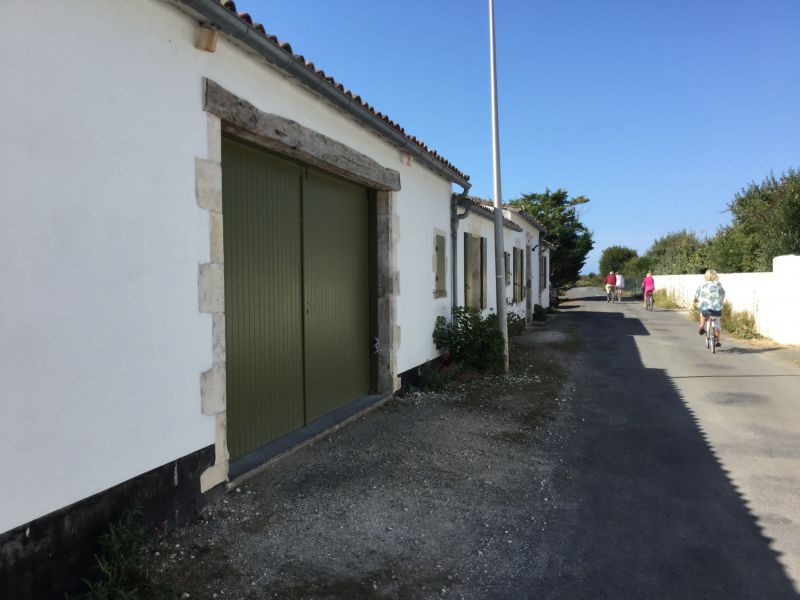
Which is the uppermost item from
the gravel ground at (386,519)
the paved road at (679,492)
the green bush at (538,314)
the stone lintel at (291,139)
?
the stone lintel at (291,139)

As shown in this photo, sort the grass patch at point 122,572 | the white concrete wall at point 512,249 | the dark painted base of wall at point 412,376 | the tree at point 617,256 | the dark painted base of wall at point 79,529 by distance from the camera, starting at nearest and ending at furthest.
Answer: the dark painted base of wall at point 79,529 → the grass patch at point 122,572 → the dark painted base of wall at point 412,376 → the white concrete wall at point 512,249 → the tree at point 617,256

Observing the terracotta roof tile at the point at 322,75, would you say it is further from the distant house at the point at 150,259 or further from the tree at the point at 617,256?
the tree at the point at 617,256

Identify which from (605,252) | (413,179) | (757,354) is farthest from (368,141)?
(605,252)

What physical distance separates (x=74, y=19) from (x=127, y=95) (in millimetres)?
403

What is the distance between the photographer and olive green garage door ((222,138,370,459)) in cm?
410

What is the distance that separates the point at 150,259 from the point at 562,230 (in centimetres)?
2685

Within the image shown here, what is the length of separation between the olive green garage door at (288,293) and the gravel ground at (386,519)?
46 centimetres

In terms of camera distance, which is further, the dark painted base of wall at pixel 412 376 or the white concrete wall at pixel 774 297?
the white concrete wall at pixel 774 297

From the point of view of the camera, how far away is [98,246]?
2.67 meters

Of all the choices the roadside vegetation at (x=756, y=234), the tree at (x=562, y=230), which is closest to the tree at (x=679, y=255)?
the roadside vegetation at (x=756, y=234)

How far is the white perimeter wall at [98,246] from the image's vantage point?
7.56ft

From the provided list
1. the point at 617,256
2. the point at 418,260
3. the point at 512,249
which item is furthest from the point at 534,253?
the point at 617,256

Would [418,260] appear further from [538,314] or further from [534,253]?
[534,253]

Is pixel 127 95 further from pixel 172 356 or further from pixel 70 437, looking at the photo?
pixel 70 437
